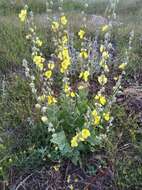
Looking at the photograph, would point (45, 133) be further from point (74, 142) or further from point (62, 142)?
point (74, 142)

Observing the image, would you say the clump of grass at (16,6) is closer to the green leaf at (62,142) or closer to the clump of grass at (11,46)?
the clump of grass at (11,46)

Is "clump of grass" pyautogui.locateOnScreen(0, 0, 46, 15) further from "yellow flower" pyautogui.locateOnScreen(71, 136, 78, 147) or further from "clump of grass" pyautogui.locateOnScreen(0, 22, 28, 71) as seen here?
"yellow flower" pyautogui.locateOnScreen(71, 136, 78, 147)

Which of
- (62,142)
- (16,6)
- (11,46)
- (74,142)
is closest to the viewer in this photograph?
(74,142)

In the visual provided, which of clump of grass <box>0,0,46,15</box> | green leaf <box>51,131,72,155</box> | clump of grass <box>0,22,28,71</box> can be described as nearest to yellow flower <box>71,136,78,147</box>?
green leaf <box>51,131,72,155</box>

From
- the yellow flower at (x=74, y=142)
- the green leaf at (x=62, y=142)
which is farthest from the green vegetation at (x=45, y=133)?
the yellow flower at (x=74, y=142)

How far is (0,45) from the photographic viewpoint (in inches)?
Result: 177

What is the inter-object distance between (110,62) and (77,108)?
1.09 metres

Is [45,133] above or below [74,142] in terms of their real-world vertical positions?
below

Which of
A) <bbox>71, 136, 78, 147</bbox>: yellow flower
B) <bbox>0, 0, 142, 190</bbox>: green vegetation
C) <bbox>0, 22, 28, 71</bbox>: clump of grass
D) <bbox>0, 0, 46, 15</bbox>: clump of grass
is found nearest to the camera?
<bbox>71, 136, 78, 147</bbox>: yellow flower

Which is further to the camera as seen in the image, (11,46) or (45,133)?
(11,46)

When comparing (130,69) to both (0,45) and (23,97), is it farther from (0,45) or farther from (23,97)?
(0,45)

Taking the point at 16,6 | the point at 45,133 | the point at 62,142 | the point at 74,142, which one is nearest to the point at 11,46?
the point at 45,133

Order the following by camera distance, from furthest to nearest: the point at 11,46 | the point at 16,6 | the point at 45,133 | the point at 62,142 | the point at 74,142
A: the point at 16,6
the point at 11,46
the point at 45,133
the point at 62,142
the point at 74,142

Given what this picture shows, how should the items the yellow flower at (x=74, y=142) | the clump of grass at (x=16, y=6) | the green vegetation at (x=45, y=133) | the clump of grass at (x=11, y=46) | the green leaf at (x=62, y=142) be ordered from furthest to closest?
the clump of grass at (x=16, y=6) → the clump of grass at (x=11, y=46) → the green vegetation at (x=45, y=133) → the green leaf at (x=62, y=142) → the yellow flower at (x=74, y=142)
